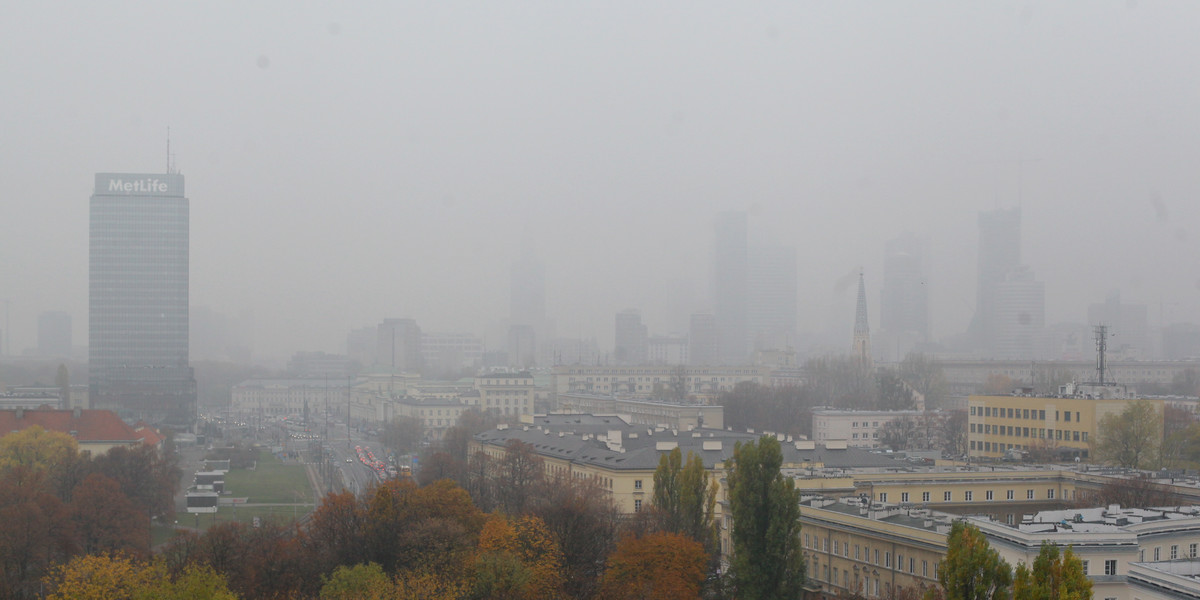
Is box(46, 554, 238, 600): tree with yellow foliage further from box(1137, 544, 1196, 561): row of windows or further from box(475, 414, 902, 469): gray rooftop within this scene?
box(475, 414, 902, 469): gray rooftop

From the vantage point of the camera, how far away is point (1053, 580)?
2295 cm

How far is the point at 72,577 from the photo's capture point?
3216 cm

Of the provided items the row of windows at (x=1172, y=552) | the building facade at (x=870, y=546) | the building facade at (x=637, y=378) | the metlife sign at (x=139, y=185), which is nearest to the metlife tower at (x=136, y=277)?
the metlife sign at (x=139, y=185)

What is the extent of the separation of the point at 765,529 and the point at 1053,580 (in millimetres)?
12630

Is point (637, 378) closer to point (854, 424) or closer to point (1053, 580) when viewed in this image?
point (854, 424)

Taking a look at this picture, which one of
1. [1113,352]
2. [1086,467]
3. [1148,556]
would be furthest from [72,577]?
[1113,352]

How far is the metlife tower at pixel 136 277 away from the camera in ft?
500

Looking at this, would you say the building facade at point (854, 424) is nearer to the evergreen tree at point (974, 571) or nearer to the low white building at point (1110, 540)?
the low white building at point (1110, 540)

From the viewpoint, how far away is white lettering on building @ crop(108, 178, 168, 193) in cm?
15425

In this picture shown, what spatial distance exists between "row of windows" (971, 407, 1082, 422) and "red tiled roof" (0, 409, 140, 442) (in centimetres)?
4924

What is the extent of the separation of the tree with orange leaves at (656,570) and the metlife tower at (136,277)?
124 metres

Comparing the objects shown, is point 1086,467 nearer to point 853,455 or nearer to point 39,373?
point 853,455

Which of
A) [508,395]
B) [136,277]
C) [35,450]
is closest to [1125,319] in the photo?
[508,395]

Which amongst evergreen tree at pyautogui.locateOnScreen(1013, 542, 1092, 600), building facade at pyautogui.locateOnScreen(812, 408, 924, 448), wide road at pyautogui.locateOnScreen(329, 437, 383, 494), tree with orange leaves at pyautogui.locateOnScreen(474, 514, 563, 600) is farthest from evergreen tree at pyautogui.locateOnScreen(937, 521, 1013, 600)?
building facade at pyautogui.locateOnScreen(812, 408, 924, 448)
